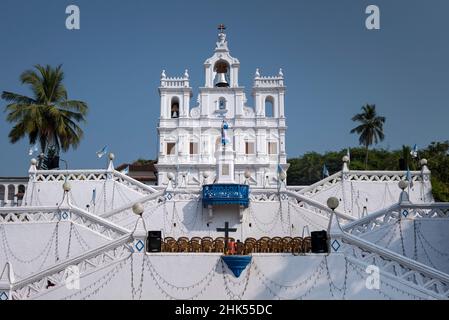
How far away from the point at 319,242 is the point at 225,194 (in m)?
10.7

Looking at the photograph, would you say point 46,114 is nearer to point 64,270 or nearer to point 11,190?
point 11,190

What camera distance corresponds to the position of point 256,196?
27844 millimetres

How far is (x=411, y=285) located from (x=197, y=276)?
7.30m

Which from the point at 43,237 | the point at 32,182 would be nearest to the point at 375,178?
the point at 43,237

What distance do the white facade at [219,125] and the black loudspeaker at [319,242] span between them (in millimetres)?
30909

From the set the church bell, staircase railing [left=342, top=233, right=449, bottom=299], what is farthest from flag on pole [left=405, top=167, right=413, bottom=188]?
the church bell

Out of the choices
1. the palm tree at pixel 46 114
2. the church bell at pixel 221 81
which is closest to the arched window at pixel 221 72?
the church bell at pixel 221 81

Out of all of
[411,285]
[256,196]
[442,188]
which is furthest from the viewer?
[442,188]

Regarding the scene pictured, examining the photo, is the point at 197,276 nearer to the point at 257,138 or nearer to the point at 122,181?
the point at 122,181

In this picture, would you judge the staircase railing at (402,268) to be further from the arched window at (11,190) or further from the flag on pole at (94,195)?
the arched window at (11,190)

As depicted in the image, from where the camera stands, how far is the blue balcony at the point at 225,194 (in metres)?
26.7

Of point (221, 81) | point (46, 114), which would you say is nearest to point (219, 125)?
point (221, 81)

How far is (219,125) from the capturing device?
5044cm

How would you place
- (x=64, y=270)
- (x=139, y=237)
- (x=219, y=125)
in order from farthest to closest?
1. (x=219, y=125)
2. (x=139, y=237)
3. (x=64, y=270)
